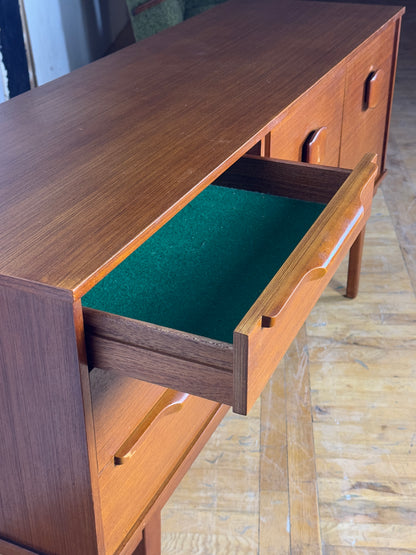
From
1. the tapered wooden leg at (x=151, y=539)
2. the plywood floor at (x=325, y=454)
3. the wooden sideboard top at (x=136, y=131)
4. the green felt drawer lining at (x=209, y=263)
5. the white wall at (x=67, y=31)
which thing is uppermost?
the wooden sideboard top at (x=136, y=131)

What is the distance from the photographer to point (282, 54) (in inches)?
51.6

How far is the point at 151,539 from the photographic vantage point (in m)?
0.94

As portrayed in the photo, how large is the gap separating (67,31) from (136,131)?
2.60m

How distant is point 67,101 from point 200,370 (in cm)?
62

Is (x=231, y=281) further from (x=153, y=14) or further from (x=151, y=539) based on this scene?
(x=153, y=14)

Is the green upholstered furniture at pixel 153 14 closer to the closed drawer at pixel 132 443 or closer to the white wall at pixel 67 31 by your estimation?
the white wall at pixel 67 31

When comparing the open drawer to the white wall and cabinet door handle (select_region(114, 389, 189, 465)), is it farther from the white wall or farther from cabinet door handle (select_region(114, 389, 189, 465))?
the white wall

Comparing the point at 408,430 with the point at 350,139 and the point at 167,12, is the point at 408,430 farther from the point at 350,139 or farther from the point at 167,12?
the point at 167,12

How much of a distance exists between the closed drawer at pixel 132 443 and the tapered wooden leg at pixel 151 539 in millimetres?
42

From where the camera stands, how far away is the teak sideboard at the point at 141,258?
0.65 metres

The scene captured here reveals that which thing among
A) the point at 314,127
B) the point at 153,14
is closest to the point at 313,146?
the point at 314,127

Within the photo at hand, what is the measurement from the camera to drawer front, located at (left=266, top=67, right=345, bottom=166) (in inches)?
45.3

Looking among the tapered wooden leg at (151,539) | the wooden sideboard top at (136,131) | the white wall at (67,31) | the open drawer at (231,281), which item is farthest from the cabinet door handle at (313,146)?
the white wall at (67,31)

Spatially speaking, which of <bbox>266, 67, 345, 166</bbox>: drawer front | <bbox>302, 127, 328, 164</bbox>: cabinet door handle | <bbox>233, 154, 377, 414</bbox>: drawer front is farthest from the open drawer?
<bbox>302, 127, 328, 164</bbox>: cabinet door handle
